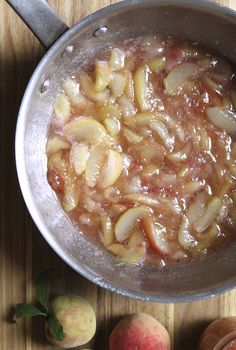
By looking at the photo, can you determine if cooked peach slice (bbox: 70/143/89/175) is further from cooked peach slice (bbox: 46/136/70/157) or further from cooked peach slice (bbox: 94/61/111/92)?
cooked peach slice (bbox: 94/61/111/92)

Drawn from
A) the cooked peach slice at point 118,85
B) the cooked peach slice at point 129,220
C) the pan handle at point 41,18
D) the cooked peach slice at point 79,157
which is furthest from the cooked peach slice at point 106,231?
the pan handle at point 41,18

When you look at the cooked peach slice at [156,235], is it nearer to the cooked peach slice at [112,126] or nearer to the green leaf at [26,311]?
the cooked peach slice at [112,126]

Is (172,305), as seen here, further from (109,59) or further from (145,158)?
(109,59)

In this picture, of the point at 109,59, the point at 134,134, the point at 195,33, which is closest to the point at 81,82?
the point at 109,59

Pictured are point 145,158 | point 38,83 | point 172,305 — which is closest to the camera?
point 38,83

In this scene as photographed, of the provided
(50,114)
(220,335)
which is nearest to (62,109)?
(50,114)

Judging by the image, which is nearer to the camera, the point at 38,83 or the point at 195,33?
the point at 38,83

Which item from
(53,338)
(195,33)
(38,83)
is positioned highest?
(38,83)

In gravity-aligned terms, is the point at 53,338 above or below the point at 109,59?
below
